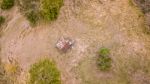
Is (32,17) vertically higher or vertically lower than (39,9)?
lower

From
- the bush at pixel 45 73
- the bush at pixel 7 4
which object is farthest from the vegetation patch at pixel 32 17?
the bush at pixel 45 73

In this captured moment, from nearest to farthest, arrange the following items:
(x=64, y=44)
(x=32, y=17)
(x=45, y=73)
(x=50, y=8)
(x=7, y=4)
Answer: (x=45, y=73)
(x=64, y=44)
(x=50, y=8)
(x=32, y=17)
(x=7, y=4)

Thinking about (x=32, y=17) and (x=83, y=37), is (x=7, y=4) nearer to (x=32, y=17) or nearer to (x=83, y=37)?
(x=32, y=17)

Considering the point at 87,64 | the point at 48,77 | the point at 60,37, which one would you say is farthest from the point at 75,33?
the point at 48,77

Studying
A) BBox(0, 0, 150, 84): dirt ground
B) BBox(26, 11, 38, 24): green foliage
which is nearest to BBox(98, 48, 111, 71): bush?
BBox(0, 0, 150, 84): dirt ground

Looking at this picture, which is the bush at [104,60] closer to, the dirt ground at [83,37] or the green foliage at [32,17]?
the dirt ground at [83,37]

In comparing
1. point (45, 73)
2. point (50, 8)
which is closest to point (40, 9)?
point (50, 8)
